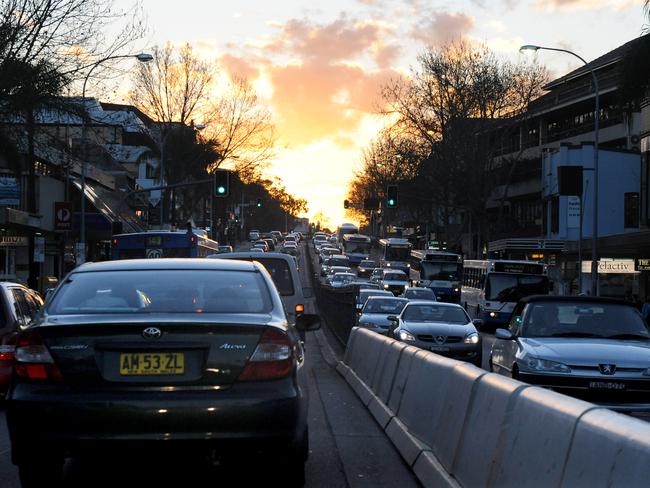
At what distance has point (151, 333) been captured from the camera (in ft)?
20.6

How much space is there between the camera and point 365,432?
420 inches

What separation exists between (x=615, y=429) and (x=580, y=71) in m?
79.9

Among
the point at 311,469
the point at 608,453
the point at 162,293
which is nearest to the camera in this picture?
the point at 608,453

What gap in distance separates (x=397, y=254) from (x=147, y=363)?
244 feet

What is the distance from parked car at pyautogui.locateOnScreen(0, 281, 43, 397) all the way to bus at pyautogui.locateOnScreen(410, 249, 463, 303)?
39.7 metres

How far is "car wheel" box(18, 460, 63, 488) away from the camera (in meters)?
6.56

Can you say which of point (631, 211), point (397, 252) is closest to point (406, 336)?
point (631, 211)

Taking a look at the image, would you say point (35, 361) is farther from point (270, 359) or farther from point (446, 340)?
point (446, 340)

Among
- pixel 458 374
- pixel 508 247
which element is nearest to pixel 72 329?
pixel 458 374

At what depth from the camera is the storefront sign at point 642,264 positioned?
142 feet

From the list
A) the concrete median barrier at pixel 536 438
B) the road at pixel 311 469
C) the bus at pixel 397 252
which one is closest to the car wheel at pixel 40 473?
the road at pixel 311 469

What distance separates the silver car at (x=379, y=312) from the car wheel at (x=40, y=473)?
19.0 meters

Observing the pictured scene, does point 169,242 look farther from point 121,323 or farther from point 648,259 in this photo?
point 648,259

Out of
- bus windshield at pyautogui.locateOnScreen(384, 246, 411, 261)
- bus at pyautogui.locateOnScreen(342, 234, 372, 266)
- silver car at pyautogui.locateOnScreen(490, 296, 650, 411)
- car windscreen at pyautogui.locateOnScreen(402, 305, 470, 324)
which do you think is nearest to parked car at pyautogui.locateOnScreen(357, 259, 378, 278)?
bus windshield at pyautogui.locateOnScreen(384, 246, 411, 261)
